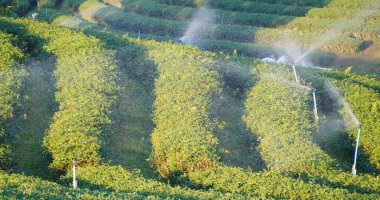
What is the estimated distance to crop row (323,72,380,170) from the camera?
15.6 meters

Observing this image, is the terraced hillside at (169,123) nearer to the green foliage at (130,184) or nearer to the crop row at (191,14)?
the green foliage at (130,184)

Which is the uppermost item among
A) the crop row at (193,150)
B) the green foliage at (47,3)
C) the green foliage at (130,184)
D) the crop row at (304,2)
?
the crop row at (304,2)

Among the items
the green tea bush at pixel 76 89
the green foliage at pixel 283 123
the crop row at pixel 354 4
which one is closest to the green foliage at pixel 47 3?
the crop row at pixel 354 4

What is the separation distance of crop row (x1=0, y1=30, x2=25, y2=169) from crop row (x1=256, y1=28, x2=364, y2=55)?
14.0 meters

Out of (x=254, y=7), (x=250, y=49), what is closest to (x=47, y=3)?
(x=254, y=7)

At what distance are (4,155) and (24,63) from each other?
209 inches

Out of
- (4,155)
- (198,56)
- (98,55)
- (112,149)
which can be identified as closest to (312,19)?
(198,56)

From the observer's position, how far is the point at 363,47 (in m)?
28.4

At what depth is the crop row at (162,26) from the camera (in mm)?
30030

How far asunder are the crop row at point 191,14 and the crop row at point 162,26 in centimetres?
115

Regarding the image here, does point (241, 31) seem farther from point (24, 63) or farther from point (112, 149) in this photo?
point (112, 149)

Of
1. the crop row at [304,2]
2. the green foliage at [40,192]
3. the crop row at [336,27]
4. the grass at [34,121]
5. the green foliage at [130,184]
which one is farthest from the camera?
the crop row at [304,2]

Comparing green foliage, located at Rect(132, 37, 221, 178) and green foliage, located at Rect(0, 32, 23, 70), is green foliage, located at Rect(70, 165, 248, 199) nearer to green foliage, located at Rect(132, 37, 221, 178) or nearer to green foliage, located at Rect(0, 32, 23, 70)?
green foliage, located at Rect(132, 37, 221, 178)

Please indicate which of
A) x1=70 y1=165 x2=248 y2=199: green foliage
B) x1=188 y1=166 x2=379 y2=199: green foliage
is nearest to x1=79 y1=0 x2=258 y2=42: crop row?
x1=188 y1=166 x2=379 y2=199: green foliage
